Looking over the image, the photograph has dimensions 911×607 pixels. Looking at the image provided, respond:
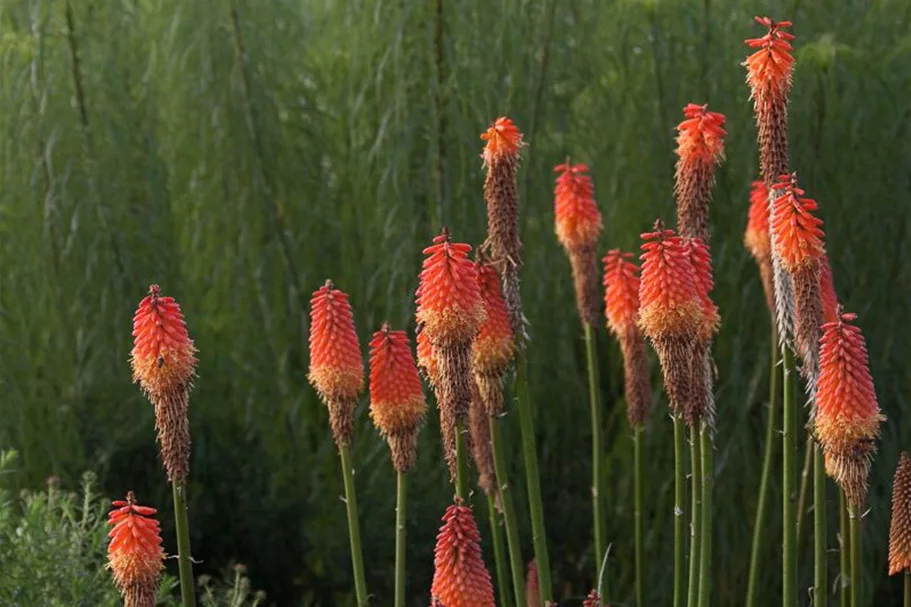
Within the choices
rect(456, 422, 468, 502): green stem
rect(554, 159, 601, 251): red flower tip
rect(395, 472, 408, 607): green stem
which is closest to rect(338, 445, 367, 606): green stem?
rect(395, 472, 408, 607): green stem

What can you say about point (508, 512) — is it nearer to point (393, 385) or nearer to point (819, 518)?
point (393, 385)

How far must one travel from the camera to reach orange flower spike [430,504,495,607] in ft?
9.63

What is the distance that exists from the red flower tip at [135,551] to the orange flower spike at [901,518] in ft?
5.45

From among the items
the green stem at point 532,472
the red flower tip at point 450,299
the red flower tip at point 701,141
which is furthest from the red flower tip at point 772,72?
the green stem at point 532,472

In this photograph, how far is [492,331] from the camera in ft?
12.1

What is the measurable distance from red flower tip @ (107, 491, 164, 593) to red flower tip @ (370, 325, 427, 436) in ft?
1.93

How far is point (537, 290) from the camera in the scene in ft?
18.1

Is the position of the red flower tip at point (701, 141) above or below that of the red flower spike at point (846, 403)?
above

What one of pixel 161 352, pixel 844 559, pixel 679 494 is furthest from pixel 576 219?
pixel 161 352

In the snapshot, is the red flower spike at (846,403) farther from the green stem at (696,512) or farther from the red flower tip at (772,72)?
the red flower tip at (772,72)

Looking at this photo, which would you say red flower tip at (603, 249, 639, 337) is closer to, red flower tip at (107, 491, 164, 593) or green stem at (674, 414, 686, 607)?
green stem at (674, 414, 686, 607)

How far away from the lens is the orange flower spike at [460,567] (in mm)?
2936

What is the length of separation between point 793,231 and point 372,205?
2.50 m

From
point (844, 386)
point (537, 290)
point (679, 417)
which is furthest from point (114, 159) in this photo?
point (844, 386)
